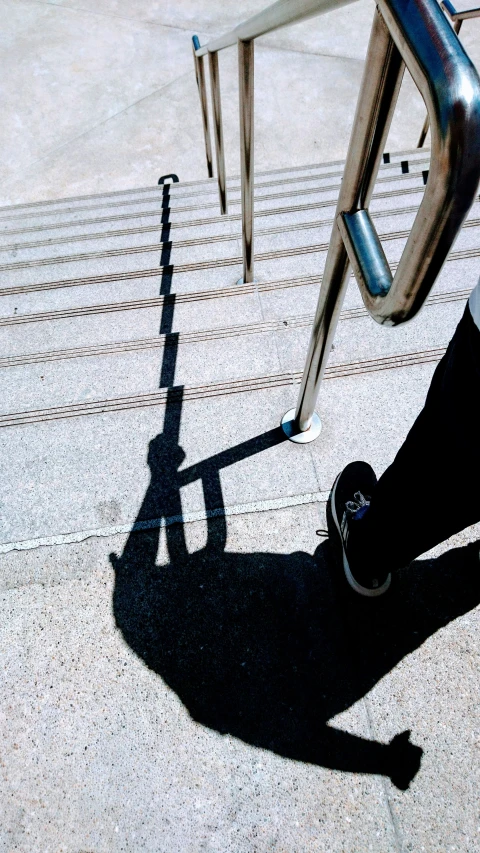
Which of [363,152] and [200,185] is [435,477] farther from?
[200,185]

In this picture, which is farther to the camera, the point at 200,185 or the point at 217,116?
the point at 200,185

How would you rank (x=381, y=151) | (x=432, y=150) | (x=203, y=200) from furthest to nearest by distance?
(x=203, y=200) < (x=381, y=151) < (x=432, y=150)

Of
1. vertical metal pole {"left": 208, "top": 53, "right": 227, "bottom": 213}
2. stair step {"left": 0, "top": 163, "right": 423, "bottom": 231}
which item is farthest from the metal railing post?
stair step {"left": 0, "top": 163, "right": 423, "bottom": 231}

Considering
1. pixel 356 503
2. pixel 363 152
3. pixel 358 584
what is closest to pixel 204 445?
pixel 356 503

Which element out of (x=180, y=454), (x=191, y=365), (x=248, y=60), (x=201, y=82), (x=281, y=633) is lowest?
(x=281, y=633)

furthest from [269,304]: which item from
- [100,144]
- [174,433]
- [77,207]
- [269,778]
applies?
[100,144]

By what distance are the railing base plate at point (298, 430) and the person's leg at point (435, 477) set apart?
0.56 metres

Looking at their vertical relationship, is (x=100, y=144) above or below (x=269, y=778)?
above

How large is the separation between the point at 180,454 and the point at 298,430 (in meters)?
A: 0.47

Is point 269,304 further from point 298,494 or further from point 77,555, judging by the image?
point 77,555

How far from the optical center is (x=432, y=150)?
29.1 inches

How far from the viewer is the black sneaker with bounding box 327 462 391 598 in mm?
1643

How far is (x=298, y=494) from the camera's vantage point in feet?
6.49

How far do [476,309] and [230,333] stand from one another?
1.70 metres
